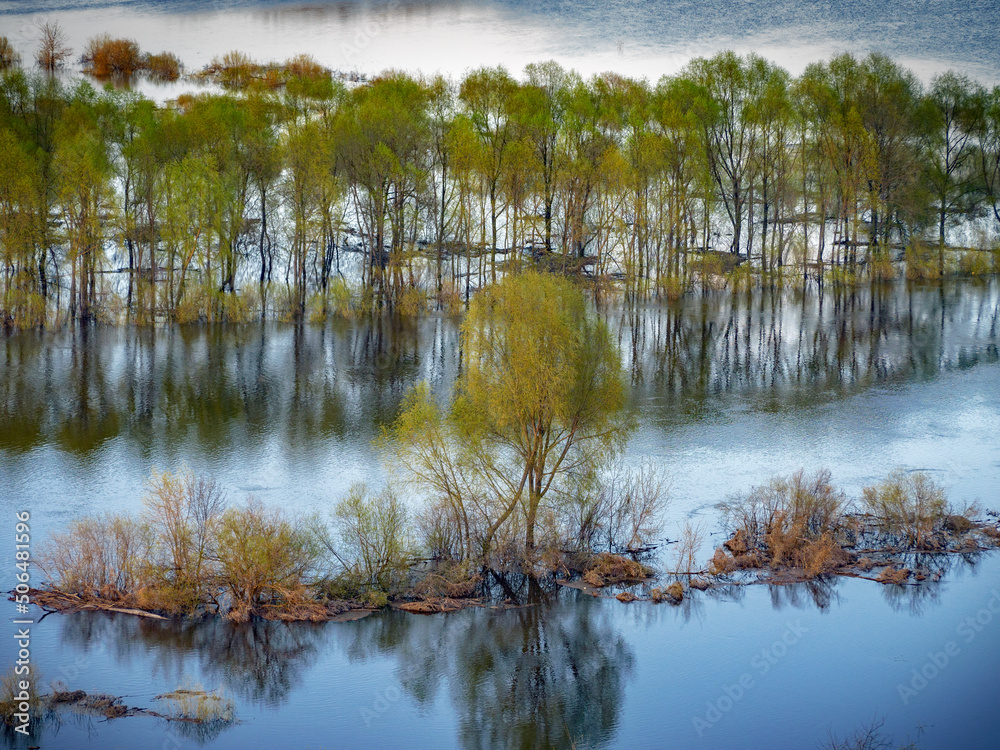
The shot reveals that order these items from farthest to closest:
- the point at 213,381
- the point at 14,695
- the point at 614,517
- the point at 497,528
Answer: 1. the point at 213,381
2. the point at 614,517
3. the point at 497,528
4. the point at 14,695

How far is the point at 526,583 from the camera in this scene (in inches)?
875

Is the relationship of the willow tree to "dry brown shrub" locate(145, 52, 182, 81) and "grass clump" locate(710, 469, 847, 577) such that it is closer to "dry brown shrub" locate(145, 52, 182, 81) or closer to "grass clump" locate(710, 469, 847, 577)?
"grass clump" locate(710, 469, 847, 577)

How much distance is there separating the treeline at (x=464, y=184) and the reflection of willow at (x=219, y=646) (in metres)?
28.5

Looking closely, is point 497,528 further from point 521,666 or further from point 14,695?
point 14,695

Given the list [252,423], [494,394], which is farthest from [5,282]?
[494,394]

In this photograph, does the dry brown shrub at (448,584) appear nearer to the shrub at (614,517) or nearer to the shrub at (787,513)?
the shrub at (614,517)

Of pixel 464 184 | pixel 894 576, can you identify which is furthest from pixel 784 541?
pixel 464 184

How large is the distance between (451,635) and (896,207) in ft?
159

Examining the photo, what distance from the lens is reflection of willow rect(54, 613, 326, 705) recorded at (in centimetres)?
1859

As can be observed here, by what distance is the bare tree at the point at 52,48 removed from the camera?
53.0m

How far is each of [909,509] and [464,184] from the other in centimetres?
3300

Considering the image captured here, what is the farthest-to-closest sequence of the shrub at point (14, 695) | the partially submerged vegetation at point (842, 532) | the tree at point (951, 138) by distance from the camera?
1. the tree at point (951, 138)
2. the partially submerged vegetation at point (842, 532)
3. the shrub at point (14, 695)

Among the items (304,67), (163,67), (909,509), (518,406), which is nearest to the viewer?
(518,406)

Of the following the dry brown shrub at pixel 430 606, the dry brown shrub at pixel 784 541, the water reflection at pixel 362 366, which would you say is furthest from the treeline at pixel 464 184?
the dry brown shrub at pixel 430 606
